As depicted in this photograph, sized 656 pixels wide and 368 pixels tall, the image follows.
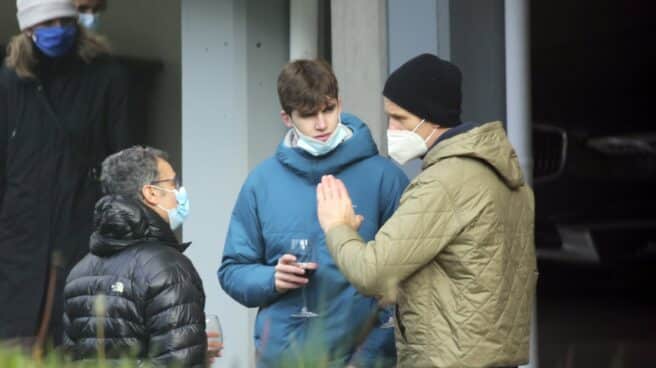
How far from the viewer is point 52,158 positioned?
6363mm

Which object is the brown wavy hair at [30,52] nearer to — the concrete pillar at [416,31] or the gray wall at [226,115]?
the gray wall at [226,115]

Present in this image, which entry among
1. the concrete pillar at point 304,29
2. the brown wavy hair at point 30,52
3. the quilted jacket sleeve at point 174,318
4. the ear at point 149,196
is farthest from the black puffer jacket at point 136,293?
the concrete pillar at point 304,29

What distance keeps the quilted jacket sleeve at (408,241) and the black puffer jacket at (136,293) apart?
2.19ft

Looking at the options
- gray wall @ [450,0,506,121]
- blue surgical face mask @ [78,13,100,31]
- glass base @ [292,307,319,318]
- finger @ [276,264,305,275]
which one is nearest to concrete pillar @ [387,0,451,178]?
gray wall @ [450,0,506,121]

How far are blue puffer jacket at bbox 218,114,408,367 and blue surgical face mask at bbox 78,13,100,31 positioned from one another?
2.00 meters

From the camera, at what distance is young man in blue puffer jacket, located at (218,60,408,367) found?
4.82m

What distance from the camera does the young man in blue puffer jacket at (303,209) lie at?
4.82 metres

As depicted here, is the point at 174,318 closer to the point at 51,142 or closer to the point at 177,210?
the point at 177,210

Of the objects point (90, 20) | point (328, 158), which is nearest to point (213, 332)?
point (328, 158)

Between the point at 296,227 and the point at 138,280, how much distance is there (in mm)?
587

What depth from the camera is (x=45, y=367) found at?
10.0 ft

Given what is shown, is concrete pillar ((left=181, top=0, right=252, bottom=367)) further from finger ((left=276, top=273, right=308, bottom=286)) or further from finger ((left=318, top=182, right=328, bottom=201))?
finger ((left=318, top=182, right=328, bottom=201))

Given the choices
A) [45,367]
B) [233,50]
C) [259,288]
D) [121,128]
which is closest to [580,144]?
Answer: [233,50]

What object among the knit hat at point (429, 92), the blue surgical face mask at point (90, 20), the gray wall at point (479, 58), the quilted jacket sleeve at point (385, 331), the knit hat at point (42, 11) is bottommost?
the quilted jacket sleeve at point (385, 331)
